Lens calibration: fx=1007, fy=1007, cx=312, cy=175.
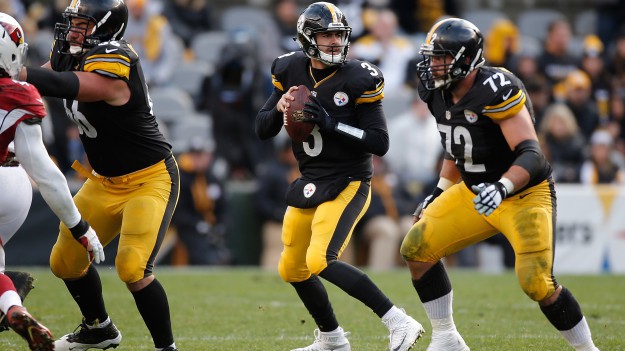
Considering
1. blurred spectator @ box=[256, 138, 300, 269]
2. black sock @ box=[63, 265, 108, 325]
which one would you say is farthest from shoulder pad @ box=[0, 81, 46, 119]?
blurred spectator @ box=[256, 138, 300, 269]

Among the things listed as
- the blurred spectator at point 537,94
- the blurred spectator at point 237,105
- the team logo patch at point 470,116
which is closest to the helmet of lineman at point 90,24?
the team logo patch at point 470,116

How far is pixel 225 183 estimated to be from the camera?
1018 centimetres

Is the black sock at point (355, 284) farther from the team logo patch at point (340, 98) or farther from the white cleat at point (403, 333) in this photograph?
the team logo patch at point (340, 98)

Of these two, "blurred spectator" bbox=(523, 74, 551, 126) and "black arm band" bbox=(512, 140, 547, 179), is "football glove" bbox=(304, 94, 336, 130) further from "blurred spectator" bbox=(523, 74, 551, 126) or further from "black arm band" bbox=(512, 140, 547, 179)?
"blurred spectator" bbox=(523, 74, 551, 126)

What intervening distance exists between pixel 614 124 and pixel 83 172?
27.1ft

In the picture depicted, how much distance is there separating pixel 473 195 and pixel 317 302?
3.21ft

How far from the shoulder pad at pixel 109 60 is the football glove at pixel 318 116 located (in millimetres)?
896

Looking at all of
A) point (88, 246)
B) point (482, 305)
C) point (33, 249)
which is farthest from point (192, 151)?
point (88, 246)

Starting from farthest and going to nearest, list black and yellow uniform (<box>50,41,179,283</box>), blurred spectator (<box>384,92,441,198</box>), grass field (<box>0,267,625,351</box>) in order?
blurred spectator (<box>384,92,441,198</box>) → grass field (<box>0,267,625,351</box>) → black and yellow uniform (<box>50,41,179,283</box>)

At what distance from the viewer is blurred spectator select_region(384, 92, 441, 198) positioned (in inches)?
426

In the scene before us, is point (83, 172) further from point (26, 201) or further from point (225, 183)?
point (225, 183)

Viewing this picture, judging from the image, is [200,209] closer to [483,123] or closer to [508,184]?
[483,123]

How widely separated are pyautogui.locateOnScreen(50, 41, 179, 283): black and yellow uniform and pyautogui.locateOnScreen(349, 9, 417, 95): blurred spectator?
642cm

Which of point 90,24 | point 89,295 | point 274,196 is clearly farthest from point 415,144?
point 90,24
